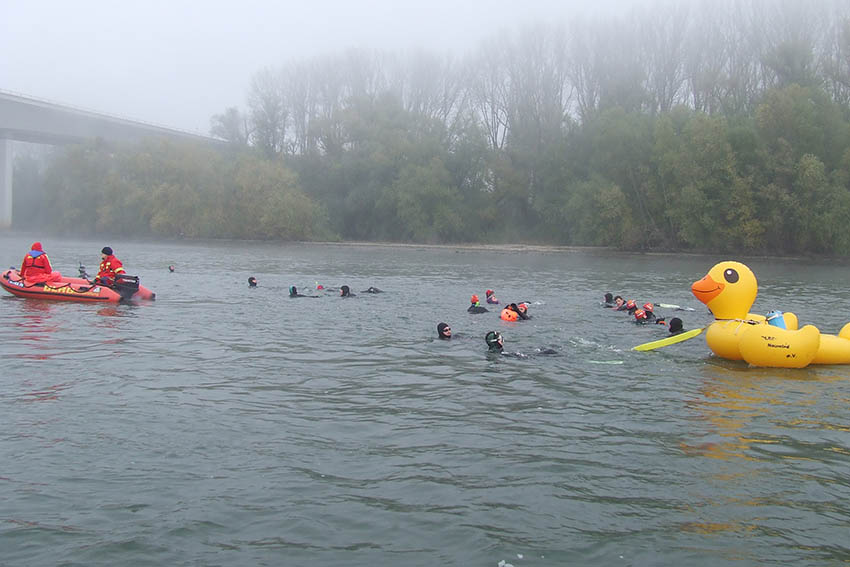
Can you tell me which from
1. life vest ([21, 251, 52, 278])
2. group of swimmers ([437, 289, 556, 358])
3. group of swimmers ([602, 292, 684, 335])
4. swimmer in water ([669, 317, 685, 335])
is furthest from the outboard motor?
swimmer in water ([669, 317, 685, 335])

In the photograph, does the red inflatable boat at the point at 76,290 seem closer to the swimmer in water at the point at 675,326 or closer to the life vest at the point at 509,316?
the life vest at the point at 509,316

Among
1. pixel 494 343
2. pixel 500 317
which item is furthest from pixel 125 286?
pixel 494 343

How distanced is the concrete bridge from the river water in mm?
57737

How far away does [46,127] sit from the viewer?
70625 millimetres

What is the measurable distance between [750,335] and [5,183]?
2960 inches

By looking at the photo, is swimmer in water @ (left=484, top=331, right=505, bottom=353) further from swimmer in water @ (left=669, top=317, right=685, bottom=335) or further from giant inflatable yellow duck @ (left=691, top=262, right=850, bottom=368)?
swimmer in water @ (left=669, top=317, right=685, bottom=335)

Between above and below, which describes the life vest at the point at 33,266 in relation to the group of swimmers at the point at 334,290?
above

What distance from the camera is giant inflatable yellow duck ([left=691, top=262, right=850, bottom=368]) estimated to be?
40.7ft

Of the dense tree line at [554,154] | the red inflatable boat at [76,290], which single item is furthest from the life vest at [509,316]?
the dense tree line at [554,154]

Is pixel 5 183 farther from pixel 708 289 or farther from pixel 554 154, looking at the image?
pixel 708 289

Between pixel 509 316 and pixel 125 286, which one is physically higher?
pixel 125 286

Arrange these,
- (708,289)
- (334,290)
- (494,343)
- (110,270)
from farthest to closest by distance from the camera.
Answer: (334,290) < (110,270) < (494,343) < (708,289)

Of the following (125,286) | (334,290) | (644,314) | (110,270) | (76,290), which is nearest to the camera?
(644,314)

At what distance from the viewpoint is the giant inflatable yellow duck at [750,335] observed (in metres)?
12.4
